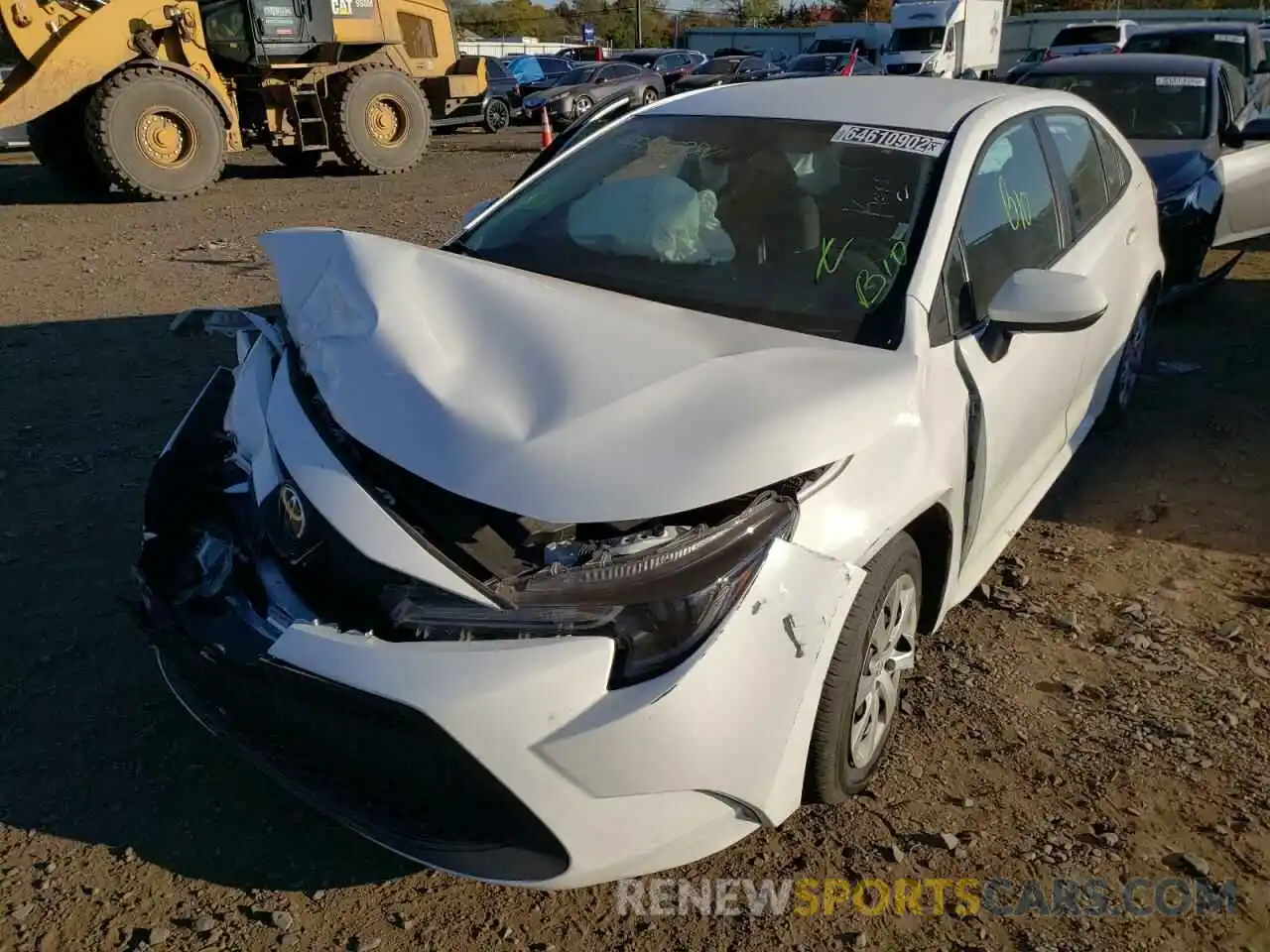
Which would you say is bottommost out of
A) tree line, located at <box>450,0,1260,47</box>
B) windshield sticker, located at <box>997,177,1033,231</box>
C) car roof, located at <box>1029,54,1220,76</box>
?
tree line, located at <box>450,0,1260,47</box>

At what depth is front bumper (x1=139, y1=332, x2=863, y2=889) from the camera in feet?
6.05

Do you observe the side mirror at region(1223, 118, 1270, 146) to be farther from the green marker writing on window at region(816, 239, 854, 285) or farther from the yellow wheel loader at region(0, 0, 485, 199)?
the yellow wheel loader at region(0, 0, 485, 199)

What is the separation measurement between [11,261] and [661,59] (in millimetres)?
20875

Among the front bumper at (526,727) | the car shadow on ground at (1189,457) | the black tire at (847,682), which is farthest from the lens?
the car shadow on ground at (1189,457)

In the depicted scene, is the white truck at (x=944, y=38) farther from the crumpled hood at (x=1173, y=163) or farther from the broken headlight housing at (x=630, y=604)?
the broken headlight housing at (x=630, y=604)

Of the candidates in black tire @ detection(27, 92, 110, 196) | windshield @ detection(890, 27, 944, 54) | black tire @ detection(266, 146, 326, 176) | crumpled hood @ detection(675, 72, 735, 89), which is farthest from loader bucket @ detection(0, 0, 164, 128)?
windshield @ detection(890, 27, 944, 54)

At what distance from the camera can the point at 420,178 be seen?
1347 centimetres

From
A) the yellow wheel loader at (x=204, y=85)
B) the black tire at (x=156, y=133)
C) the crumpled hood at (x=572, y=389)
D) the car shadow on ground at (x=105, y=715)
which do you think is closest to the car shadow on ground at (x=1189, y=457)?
the crumpled hood at (x=572, y=389)

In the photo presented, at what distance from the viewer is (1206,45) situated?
1098 centimetres

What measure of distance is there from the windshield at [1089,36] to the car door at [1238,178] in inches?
672

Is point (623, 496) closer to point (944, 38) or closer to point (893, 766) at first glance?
point (893, 766)

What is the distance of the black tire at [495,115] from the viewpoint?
64.5 feet

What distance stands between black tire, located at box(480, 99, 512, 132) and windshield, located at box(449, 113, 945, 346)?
17340 mm

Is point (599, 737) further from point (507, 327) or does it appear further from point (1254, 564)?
point (1254, 564)
